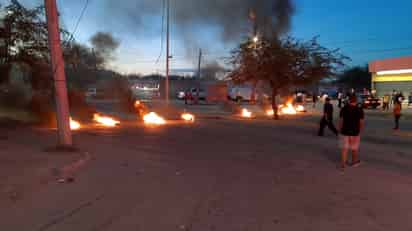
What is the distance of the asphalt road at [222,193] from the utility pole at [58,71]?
2.95 feet

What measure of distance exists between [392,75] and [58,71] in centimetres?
4939

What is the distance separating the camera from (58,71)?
37.8 feet

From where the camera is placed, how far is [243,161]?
10898mm

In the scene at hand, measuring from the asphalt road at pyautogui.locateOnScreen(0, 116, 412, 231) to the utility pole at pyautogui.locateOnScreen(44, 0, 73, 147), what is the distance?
2.95 ft

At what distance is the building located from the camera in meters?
48.7

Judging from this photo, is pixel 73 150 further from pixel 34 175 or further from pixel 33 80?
pixel 33 80

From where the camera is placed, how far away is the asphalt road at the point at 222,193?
573cm

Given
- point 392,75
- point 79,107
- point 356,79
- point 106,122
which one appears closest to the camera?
point 106,122

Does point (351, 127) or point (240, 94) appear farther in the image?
point (240, 94)

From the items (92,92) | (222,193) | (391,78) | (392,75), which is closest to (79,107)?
(222,193)

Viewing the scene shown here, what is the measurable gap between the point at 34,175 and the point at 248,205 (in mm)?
4307

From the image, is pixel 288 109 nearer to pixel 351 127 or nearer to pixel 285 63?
pixel 285 63

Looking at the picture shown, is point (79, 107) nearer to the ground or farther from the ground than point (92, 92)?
nearer to the ground

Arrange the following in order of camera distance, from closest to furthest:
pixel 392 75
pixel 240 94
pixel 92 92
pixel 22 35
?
pixel 22 35, pixel 392 75, pixel 240 94, pixel 92 92
